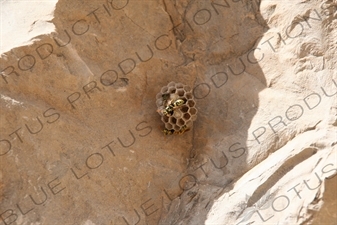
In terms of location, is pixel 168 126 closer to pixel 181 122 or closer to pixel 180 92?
pixel 181 122

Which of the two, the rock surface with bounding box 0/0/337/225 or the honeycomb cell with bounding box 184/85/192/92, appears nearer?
the rock surface with bounding box 0/0/337/225

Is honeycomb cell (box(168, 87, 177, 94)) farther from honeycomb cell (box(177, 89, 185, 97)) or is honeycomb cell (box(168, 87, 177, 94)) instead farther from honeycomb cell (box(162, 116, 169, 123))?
honeycomb cell (box(162, 116, 169, 123))

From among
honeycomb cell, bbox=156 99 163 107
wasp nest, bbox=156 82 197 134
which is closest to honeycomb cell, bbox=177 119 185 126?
wasp nest, bbox=156 82 197 134

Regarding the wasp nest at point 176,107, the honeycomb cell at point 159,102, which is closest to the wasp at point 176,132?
the wasp nest at point 176,107

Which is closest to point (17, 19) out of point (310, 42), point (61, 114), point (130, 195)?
point (61, 114)

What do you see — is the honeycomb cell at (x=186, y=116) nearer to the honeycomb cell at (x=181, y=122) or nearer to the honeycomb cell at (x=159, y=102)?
the honeycomb cell at (x=181, y=122)

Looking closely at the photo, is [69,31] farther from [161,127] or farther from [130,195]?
[130,195]
